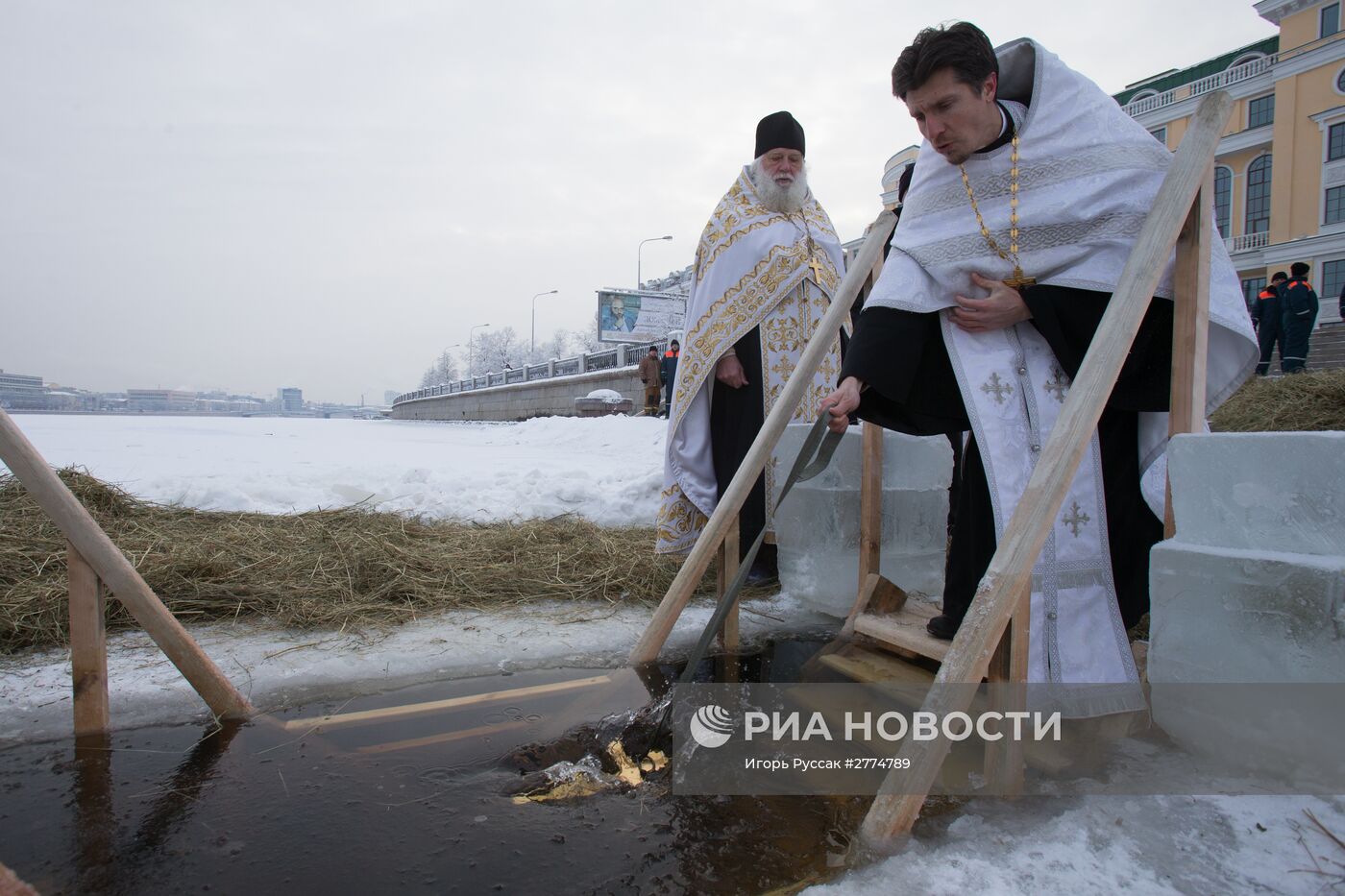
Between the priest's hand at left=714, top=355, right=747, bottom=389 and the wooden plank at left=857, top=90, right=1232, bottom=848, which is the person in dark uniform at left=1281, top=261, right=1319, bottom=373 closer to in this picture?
the priest's hand at left=714, top=355, right=747, bottom=389

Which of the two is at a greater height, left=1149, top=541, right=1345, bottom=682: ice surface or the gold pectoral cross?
the gold pectoral cross

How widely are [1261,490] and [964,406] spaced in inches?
32.4

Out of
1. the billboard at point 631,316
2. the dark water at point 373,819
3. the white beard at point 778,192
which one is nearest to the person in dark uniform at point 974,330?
the dark water at point 373,819

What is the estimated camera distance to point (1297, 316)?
1095 centimetres

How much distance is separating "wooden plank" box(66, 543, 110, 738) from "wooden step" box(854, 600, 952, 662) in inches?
85.7

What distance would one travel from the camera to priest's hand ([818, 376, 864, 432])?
89.1 inches

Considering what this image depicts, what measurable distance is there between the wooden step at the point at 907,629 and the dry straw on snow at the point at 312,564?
1.29 m

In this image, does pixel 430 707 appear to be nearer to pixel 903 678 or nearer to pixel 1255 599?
pixel 903 678

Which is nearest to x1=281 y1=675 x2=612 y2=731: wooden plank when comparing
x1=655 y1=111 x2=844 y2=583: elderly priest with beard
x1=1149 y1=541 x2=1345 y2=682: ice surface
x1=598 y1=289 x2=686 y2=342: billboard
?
x1=655 y1=111 x2=844 y2=583: elderly priest with beard

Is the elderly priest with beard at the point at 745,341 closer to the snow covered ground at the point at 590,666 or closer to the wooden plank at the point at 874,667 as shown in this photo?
the snow covered ground at the point at 590,666

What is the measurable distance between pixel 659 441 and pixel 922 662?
28.0ft

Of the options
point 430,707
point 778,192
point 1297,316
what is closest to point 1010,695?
point 430,707

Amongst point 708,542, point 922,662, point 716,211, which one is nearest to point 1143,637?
point 922,662

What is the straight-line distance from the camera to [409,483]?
599 cm
